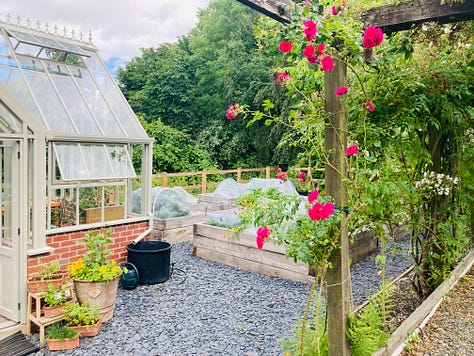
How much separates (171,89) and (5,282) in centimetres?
1578

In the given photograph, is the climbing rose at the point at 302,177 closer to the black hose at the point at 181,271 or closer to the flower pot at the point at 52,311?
the flower pot at the point at 52,311

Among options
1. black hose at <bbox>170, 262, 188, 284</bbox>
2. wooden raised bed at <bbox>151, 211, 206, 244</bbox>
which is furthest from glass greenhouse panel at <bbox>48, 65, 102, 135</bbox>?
wooden raised bed at <bbox>151, 211, 206, 244</bbox>

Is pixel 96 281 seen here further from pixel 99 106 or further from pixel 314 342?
pixel 99 106

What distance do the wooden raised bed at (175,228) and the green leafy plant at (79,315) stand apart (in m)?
2.99

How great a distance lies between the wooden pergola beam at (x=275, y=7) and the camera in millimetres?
2234

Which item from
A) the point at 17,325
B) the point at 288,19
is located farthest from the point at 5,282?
the point at 288,19

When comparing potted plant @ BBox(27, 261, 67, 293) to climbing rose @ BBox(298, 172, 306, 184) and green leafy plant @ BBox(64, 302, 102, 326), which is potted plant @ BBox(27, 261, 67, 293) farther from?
climbing rose @ BBox(298, 172, 306, 184)

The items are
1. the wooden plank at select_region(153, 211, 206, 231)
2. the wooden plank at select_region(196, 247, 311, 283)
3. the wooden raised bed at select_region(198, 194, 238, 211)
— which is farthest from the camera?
the wooden raised bed at select_region(198, 194, 238, 211)

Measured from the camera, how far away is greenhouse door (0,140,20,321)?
365cm

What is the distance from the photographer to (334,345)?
2305 mm

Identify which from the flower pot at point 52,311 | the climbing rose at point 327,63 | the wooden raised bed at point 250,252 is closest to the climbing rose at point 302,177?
the climbing rose at point 327,63

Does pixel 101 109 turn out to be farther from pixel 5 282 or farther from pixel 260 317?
pixel 260 317

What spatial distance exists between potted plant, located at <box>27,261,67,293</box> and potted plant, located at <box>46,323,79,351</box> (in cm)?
46

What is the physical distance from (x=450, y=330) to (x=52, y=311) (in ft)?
12.2
